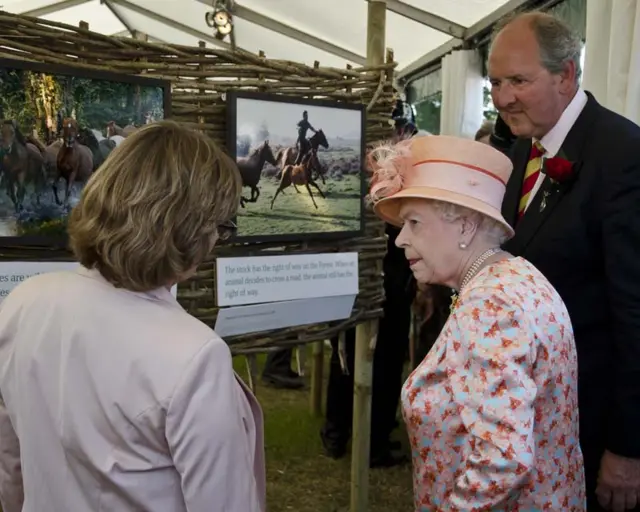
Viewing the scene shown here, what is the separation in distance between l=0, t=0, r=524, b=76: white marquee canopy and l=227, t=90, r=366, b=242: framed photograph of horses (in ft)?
7.44

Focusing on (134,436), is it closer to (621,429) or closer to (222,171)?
(222,171)

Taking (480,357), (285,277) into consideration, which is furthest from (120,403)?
(285,277)

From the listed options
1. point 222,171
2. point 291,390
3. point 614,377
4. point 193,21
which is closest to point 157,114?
point 222,171

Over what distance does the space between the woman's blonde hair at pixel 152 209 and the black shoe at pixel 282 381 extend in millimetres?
3694

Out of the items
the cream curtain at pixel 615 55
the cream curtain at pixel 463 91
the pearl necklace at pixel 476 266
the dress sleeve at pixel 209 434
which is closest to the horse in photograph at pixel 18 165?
the dress sleeve at pixel 209 434

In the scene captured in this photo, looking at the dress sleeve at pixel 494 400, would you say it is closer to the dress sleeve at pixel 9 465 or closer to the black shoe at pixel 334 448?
the dress sleeve at pixel 9 465

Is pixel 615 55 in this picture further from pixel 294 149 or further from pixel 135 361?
pixel 135 361

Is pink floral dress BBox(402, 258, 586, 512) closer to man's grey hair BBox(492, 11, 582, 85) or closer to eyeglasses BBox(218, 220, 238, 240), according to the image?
eyeglasses BBox(218, 220, 238, 240)

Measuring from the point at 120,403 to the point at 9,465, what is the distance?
13.7 inches

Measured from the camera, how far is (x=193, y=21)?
7.15 metres

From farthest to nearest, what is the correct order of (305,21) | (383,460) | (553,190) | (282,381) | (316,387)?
(305,21), (282,381), (316,387), (383,460), (553,190)

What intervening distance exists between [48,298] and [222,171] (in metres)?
0.32

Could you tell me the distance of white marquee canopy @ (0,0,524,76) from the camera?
15.3ft

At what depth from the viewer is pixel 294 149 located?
2.04 metres
